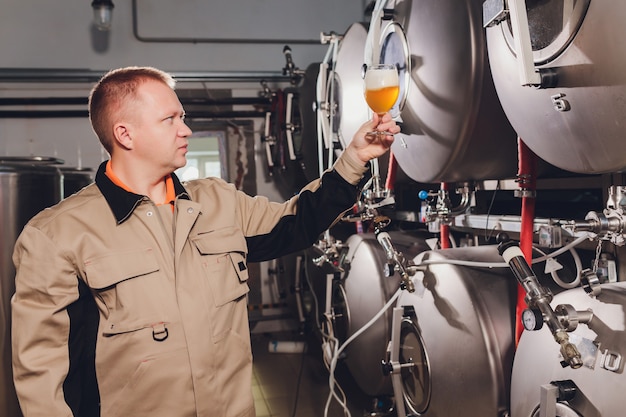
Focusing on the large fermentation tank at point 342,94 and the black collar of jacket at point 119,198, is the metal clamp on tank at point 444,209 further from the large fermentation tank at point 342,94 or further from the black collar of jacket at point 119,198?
the black collar of jacket at point 119,198

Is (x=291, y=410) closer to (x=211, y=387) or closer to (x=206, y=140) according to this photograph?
(x=211, y=387)

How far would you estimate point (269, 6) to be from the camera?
5.39 meters

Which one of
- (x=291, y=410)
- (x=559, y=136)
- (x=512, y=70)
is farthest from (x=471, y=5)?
(x=291, y=410)

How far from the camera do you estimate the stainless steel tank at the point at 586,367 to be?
3.78 feet

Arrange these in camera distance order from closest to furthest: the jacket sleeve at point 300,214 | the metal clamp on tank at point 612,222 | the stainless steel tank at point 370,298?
the metal clamp on tank at point 612,222, the jacket sleeve at point 300,214, the stainless steel tank at point 370,298

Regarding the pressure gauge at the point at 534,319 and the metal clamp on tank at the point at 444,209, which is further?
the metal clamp on tank at the point at 444,209

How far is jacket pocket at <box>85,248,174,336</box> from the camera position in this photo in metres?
1.56

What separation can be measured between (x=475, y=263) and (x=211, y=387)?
877 mm

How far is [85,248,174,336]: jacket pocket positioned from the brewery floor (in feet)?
5.36

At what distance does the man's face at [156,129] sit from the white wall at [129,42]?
362 cm

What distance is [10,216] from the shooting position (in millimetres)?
2900

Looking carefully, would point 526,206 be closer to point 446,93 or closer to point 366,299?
point 446,93

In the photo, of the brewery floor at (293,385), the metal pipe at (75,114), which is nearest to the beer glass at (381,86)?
the brewery floor at (293,385)

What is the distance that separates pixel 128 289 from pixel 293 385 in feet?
8.09
